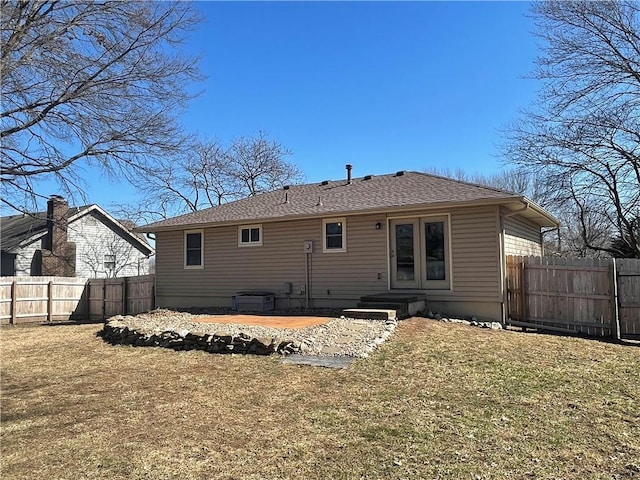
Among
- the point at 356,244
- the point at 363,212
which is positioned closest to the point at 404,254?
the point at 356,244

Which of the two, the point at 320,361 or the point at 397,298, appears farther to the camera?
the point at 397,298

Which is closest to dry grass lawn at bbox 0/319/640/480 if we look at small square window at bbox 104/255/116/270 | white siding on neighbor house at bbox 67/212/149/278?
white siding on neighbor house at bbox 67/212/149/278

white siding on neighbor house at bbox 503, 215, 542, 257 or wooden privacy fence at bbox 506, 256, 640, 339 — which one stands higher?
white siding on neighbor house at bbox 503, 215, 542, 257

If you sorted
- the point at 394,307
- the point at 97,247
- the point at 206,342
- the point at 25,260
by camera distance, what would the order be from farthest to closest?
the point at 97,247 < the point at 25,260 < the point at 394,307 < the point at 206,342

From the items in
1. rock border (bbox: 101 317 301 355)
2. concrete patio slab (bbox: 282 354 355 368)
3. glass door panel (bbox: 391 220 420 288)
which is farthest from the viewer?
glass door panel (bbox: 391 220 420 288)

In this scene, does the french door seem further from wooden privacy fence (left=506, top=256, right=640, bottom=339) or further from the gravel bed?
the gravel bed

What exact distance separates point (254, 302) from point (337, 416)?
8056mm

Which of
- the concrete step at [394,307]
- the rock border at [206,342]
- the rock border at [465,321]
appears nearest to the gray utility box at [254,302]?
the concrete step at [394,307]

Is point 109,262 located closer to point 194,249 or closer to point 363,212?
point 194,249

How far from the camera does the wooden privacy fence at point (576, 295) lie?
340 inches

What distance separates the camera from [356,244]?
11.4 meters

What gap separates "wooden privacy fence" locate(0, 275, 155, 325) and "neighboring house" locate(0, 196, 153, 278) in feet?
8.40

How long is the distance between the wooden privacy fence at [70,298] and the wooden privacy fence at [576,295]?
11.5 metres

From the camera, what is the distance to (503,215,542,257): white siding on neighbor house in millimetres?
10344
